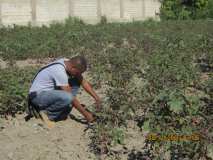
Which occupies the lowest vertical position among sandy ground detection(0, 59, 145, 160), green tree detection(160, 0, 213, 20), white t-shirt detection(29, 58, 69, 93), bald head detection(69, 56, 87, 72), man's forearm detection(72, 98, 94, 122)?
sandy ground detection(0, 59, 145, 160)

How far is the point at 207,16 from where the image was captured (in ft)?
102

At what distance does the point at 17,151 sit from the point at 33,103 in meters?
1.18

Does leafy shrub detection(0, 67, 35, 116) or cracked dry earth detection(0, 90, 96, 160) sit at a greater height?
leafy shrub detection(0, 67, 35, 116)

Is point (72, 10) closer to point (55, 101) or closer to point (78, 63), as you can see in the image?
point (55, 101)

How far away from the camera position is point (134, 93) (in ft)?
26.1

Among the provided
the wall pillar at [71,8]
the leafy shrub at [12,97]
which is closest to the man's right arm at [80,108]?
the leafy shrub at [12,97]

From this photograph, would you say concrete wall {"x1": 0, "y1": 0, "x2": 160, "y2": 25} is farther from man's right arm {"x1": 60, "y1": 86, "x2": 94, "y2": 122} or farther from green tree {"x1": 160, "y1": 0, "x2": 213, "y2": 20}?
man's right arm {"x1": 60, "y1": 86, "x2": 94, "y2": 122}

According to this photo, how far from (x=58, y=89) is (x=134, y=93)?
142 centimetres

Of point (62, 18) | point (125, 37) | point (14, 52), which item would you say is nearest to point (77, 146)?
point (14, 52)

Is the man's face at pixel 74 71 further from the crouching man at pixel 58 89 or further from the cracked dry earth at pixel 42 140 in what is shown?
the cracked dry earth at pixel 42 140

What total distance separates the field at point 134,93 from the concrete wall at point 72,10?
6.99m

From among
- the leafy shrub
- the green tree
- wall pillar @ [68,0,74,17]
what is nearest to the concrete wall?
wall pillar @ [68,0,74,17]

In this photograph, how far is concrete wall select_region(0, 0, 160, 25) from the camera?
23125 mm
